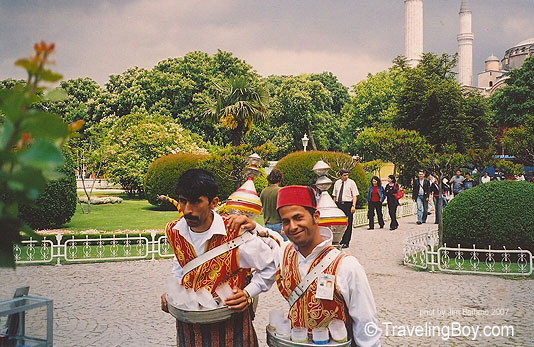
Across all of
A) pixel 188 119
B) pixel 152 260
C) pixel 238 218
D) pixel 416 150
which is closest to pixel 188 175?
pixel 238 218

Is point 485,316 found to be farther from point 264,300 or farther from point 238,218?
point 238,218

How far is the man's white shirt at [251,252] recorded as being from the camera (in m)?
2.87

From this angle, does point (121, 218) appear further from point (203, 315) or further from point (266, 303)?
point (203, 315)

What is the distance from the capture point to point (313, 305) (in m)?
2.51

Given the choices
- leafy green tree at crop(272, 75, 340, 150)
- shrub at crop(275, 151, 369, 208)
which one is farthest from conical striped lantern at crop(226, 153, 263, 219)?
leafy green tree at crop(272, 75, 340, 150)

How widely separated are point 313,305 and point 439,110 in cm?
3035

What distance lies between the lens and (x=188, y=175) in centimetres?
280

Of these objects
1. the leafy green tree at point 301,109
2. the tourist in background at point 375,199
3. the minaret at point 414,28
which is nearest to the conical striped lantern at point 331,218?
the tourist in background at point 375,199

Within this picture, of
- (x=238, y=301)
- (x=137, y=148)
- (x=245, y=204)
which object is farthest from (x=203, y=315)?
(x=137, y=148)

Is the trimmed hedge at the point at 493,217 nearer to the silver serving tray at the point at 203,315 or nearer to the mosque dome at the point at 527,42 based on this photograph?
the silver serving tray at the point at 203,315

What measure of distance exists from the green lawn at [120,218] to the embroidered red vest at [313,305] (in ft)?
42.1

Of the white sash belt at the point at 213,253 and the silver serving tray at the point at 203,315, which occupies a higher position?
the white sash belt at the point at 213,253

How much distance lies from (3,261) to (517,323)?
6427 millimetres

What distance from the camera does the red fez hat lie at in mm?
2555
